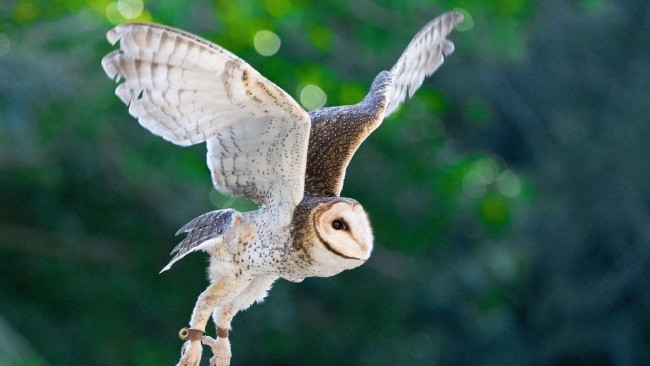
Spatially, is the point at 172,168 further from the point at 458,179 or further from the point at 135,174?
the point at 458,179

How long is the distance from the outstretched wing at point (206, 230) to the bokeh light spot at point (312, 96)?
333cm

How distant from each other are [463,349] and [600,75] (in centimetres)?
223

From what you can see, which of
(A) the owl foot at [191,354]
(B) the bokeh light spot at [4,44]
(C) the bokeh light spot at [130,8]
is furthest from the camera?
(B) the bokeh light spot at [4,44]

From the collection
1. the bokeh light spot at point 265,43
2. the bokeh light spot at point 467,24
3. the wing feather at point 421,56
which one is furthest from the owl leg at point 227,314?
the bokeh light spot at point 467,24

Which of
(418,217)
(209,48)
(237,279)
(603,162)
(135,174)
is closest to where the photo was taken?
(209,48)

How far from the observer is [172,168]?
7.04 m

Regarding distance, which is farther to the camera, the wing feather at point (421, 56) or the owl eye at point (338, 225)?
the wing feather at point (421, 56)

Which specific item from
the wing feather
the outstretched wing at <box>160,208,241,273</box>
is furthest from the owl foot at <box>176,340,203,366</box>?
the wing feather

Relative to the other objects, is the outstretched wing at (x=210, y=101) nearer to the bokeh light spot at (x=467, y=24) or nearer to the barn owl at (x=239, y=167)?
the barn owl at (x=239, y=167)

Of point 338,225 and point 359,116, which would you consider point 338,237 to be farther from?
point 359,116

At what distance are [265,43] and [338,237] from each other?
447 cm

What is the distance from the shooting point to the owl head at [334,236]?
196 cm

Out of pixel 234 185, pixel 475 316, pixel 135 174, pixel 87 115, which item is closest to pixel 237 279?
pixel 234 185

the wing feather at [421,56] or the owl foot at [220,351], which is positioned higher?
the wing feather at [421,56]
